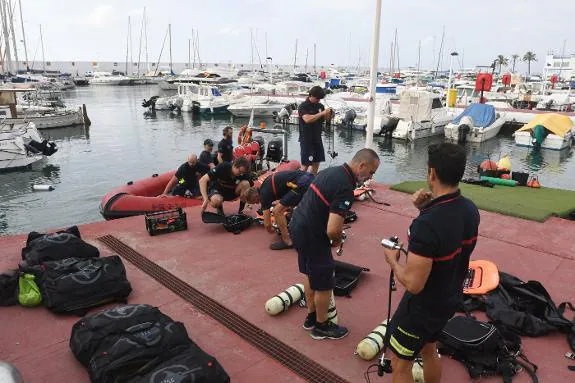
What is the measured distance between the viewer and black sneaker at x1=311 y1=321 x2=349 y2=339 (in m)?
3.66

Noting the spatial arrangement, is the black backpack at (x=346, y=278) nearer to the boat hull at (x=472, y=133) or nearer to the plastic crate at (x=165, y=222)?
the plastic crate at (x=165, y=222)

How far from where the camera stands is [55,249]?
471 centimetres

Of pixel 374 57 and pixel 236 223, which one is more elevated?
pixel 374 57

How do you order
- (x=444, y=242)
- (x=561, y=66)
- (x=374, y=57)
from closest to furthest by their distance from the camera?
(x=444, y=242), (x=374, y=57), (x=561, y=66)

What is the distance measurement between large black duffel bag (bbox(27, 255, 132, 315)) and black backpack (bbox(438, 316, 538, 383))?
10.3 feet

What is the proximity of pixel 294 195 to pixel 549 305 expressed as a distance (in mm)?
A: 2821

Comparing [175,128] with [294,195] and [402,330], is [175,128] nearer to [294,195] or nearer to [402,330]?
[294,195]

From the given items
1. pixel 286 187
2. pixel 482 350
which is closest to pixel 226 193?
pixel 286 187

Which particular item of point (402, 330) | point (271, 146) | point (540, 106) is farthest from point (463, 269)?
point (540, 106)

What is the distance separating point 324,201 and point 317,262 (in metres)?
0.51

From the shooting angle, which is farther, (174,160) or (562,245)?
(174,160)

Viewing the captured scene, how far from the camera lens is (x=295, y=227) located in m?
3.46

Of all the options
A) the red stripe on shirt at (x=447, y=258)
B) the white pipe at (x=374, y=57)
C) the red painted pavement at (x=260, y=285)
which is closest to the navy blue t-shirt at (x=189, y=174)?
the red painted pavement at (x=260, y=285)

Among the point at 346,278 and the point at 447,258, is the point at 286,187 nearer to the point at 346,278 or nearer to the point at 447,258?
the point at 346,278
